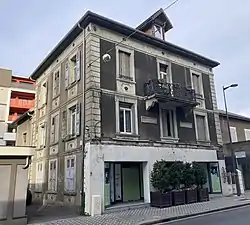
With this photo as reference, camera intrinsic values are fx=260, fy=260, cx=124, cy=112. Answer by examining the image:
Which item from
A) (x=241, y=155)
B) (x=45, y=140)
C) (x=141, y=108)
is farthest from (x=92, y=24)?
(x=241, y=155)

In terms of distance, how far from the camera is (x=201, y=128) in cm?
1817

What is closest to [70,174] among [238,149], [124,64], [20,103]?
[124,64]

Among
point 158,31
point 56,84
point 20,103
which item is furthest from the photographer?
point 20,103

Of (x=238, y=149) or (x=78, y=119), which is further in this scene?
(x=238, y=149)

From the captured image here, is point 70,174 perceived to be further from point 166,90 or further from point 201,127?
point 201,127

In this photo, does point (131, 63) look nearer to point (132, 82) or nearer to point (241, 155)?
point (132, 82)

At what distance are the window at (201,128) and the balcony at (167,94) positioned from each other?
2.03 m

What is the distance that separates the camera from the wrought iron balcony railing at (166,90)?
15066mm

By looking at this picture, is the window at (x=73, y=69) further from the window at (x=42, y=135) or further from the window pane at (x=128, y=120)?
the window at (x=42, y=135)

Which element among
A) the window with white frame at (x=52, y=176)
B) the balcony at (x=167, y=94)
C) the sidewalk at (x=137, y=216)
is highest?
the balcony at (x=167, y=94)

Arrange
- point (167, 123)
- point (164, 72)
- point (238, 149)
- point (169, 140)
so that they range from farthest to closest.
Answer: point (238, 149)
point (164, 72)
point (167, 123)
point (169, 140)

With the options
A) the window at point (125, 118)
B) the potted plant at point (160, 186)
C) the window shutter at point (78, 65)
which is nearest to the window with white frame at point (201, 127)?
the potted plant at point (160, 186)

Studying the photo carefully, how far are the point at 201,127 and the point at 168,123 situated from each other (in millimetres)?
3307

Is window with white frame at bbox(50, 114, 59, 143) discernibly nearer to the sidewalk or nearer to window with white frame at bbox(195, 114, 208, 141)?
the sidewalk
